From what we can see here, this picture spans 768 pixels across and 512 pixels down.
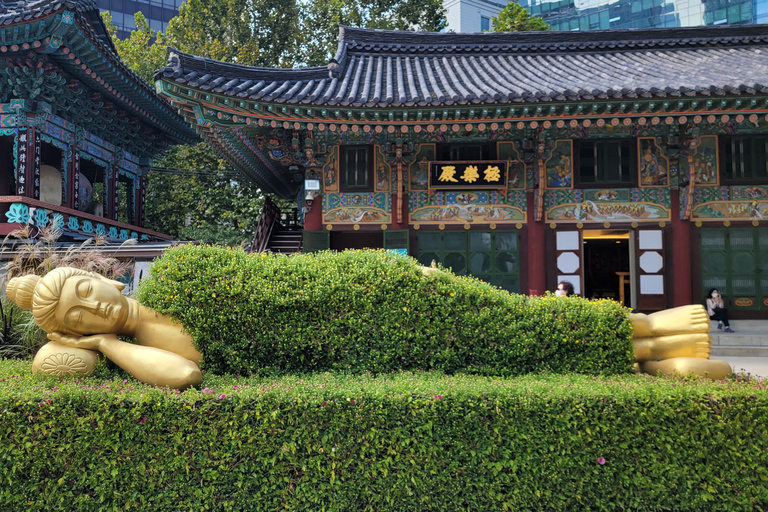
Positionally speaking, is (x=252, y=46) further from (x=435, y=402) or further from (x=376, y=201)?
(x=435, y=402)

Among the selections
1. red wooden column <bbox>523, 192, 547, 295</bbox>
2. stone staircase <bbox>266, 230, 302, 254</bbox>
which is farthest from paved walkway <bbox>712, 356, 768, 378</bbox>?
stone staircase <bbox>266, 230, 302, 254</bbox>

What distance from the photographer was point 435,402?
3305 mm

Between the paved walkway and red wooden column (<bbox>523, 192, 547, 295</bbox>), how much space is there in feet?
11.5

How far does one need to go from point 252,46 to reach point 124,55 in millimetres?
5760

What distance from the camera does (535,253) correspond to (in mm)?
10578

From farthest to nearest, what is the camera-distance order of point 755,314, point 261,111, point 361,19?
1. point 361,19
2. point 755,314
3. point 261,111

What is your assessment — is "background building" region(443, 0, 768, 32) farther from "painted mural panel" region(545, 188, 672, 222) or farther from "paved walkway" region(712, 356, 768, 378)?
"paved walkway" region(712, 356, 768, 378)

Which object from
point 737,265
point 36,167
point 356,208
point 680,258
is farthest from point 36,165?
point 737,265

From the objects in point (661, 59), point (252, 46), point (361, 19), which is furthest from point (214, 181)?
point (661, 59)

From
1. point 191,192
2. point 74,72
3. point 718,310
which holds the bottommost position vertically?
point 718,310

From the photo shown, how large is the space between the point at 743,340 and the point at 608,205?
3644 millimetres

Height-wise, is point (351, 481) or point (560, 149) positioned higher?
point (560, 149)

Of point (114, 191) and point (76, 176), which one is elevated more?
point (76, 176)

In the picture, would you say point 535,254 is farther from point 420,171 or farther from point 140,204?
point 140,204
